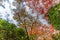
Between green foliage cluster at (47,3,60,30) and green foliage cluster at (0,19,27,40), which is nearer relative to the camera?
green foliage cluster at (0,19,27,40)

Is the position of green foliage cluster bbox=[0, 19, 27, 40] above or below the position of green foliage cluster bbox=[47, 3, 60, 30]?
below

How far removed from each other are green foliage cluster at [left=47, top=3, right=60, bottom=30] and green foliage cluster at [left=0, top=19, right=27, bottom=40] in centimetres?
52

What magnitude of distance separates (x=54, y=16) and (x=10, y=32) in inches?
32.3

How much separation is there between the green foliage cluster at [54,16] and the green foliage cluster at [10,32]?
52 centimetres

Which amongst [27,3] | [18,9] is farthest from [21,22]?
[27,3]

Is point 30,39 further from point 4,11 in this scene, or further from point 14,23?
point 4,11

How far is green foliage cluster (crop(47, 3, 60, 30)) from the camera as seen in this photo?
368cm

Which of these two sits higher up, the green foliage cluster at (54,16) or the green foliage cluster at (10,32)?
the green foliage cluster at (54,16)

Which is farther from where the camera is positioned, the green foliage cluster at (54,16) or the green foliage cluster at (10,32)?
the green foliage cluster at (54,16)

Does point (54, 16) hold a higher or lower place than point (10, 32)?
higher

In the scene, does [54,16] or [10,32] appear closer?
[10,32]

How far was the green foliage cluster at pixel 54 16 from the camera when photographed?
3676 mm

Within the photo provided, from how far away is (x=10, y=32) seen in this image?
136 inches

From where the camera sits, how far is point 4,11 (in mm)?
3875
